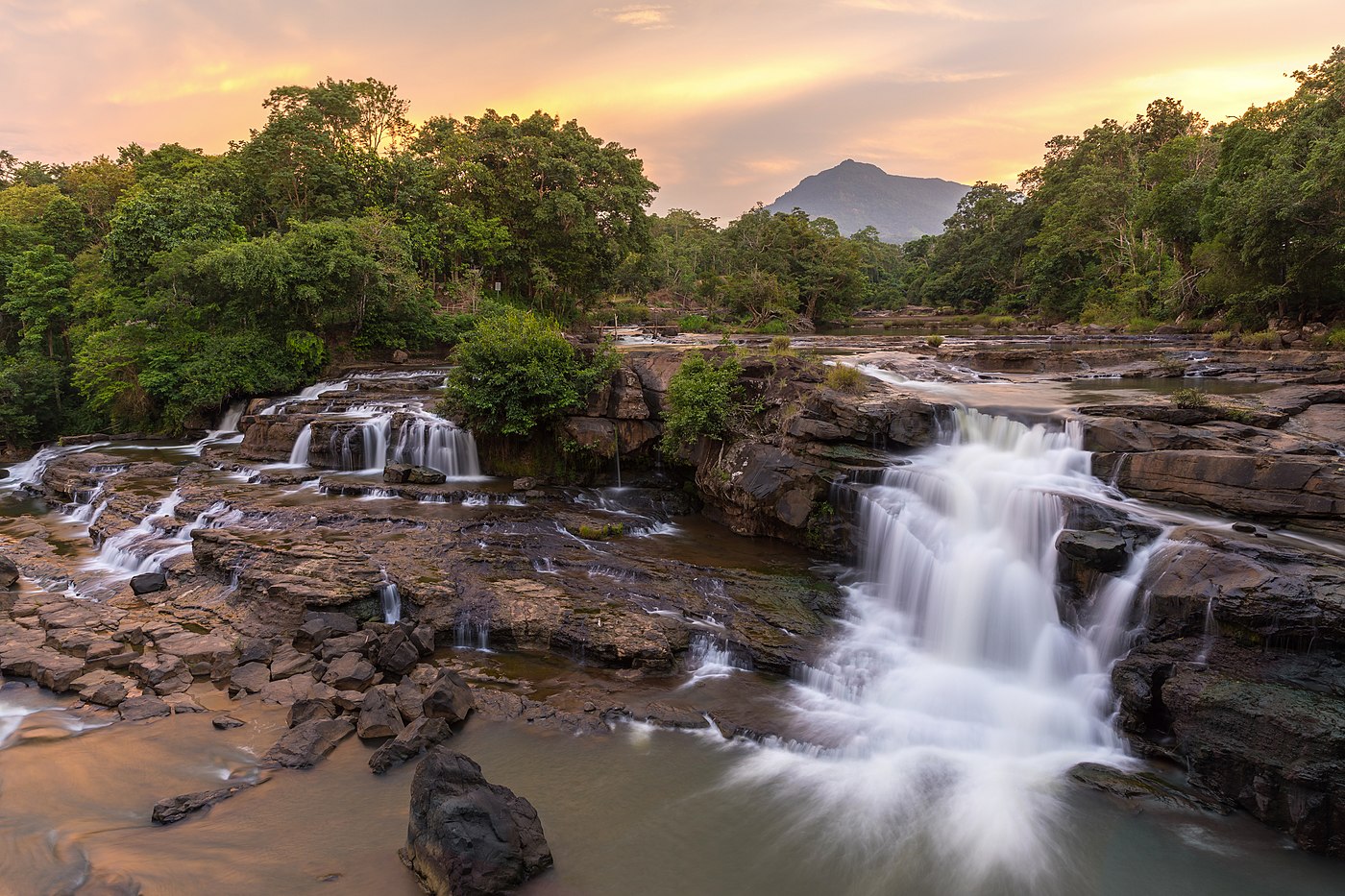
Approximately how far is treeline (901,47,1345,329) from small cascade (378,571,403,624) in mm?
26870

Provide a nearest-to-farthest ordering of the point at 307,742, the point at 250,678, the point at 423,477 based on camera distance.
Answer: the point at 307,742 < the point at 250,678 < the point at 423,477

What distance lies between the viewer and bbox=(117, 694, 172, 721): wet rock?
7.45 m

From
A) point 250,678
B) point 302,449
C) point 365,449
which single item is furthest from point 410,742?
point 302,449

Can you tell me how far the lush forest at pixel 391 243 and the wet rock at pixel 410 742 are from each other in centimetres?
1889

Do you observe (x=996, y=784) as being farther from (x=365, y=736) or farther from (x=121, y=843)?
(x=121, y=843)

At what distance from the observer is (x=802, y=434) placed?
12.9 m

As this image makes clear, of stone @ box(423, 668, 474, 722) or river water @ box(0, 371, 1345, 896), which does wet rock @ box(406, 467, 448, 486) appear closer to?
river water @ box(0, 371, 1345, 896)

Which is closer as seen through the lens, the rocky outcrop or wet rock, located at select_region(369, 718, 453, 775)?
the rocky outcrop

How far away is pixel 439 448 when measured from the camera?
55.1 feet

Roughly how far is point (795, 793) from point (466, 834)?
3296 millimetres

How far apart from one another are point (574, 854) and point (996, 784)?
172 inches

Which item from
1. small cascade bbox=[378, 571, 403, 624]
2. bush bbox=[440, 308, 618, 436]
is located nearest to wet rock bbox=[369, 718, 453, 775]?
small cascade bbox=[378, 571, 403, 624]

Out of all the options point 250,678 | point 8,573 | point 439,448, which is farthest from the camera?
point 439,448

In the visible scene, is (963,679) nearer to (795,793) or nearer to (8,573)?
(795,793)
